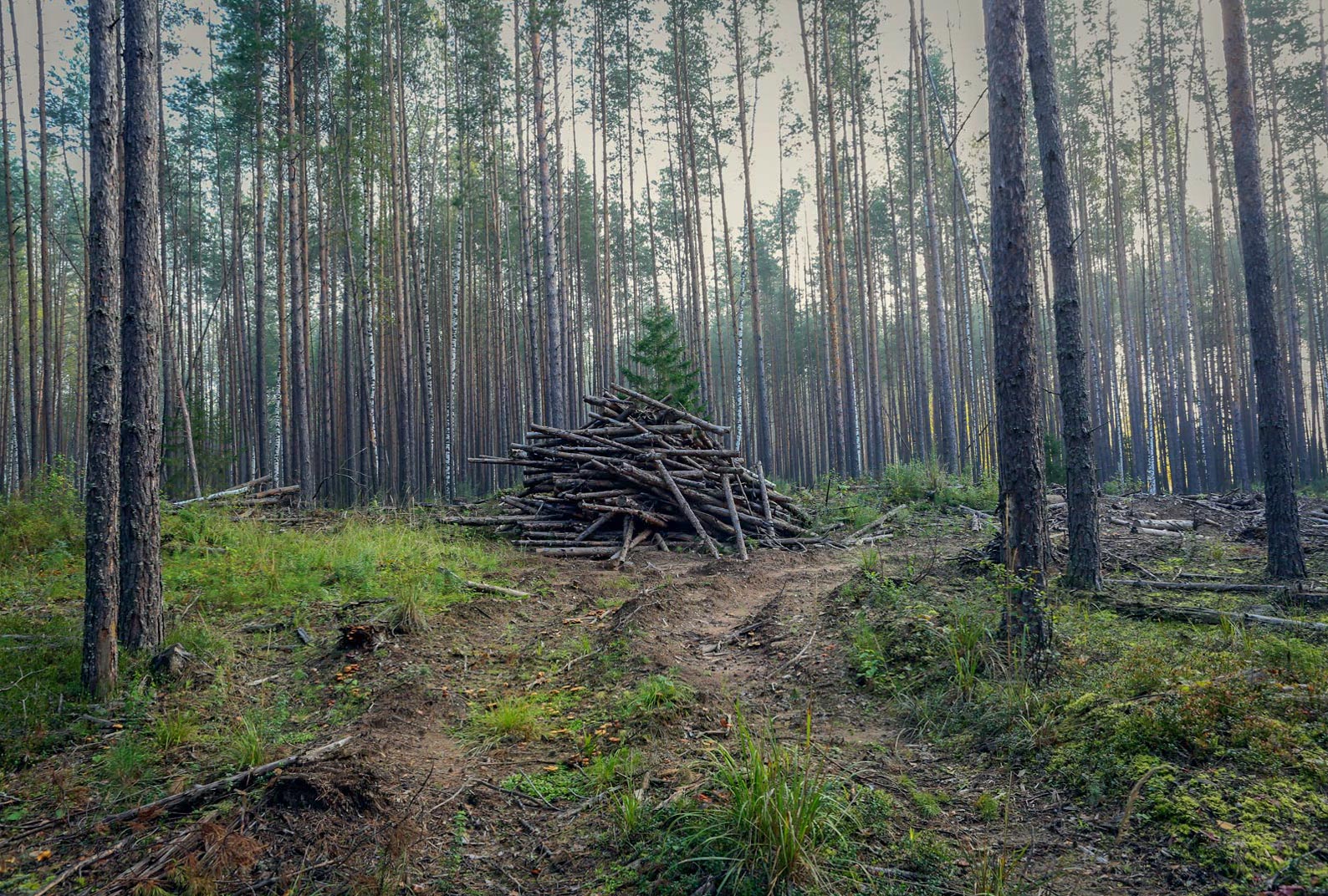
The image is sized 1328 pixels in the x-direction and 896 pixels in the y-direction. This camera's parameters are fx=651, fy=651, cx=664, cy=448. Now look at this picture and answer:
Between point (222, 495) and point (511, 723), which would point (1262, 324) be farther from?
point (222, 495)

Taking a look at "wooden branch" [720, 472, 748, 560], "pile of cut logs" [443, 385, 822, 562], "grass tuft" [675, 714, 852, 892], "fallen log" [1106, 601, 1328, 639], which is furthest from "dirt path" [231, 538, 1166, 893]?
"pile of cut logs" [443, 385, 822, 562]

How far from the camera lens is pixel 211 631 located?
5109mm

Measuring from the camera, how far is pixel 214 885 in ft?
8.18

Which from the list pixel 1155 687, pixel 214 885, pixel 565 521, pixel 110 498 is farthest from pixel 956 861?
pixel 565 521

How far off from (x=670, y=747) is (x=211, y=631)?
3872 millimetres

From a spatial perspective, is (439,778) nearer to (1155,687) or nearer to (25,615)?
(1155,687)

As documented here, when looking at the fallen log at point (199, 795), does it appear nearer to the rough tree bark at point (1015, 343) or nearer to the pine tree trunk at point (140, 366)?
the pine tree trunk at point (140, 366)

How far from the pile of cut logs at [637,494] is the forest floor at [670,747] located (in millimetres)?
3668

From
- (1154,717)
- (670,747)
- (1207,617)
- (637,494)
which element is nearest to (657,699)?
(670,747)

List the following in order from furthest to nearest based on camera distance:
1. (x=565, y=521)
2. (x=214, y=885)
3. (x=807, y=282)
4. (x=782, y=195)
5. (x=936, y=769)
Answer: (x=807, y=282) < (x=782, y=195) < (x=565, y=521) < (x=936, y=769) < (x=214, y=885)

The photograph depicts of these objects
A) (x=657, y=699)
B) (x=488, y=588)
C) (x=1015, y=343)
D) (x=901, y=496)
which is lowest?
(x=657, y=699)

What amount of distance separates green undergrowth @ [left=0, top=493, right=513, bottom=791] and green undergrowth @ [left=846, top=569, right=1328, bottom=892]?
3.83 meters

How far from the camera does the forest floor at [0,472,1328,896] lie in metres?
2.51

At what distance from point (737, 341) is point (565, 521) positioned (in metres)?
13.6
